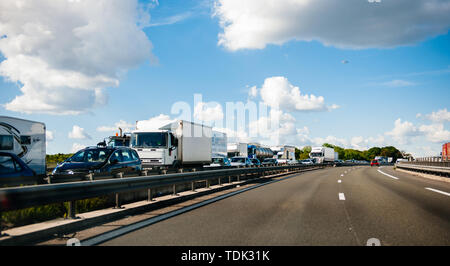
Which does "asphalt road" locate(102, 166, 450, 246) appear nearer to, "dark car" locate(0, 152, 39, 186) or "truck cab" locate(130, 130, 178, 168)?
"dark car" locate(0, 152, 39, 186)

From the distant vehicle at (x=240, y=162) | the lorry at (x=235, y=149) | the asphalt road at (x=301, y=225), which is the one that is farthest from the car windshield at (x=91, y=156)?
the lorry at (x=235, y=149)

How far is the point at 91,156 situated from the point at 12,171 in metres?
5.20

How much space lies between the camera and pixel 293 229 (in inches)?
270

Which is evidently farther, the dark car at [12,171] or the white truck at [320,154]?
the white truck at [320,154]

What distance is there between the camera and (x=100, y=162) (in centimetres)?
1359

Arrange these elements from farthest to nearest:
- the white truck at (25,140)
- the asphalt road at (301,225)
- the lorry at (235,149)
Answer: the lorry at (235,149)
the white truck at (25,140)
the asphalt road at (301,225)

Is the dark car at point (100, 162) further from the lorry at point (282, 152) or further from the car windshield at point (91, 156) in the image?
the lorry at point (282, 152)

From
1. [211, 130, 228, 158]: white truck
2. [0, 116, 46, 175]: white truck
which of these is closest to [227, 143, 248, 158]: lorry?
[211, 130, 228, 158]: white truck

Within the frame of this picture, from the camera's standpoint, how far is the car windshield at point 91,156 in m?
13.9

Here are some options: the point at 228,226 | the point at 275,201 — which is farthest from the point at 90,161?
the point at 228,226

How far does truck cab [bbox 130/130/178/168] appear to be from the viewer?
68.8 feet

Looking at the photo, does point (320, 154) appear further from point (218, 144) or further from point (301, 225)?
point (301, 225)
